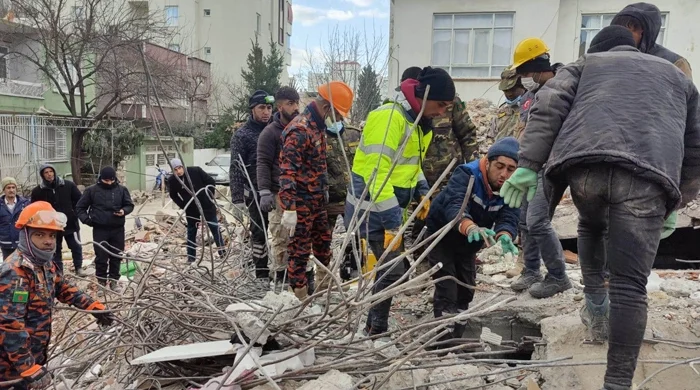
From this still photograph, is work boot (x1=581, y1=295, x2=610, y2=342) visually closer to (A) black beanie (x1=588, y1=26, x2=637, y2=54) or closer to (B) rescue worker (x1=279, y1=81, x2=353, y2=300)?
(A) black beanie (x1=588, y1=26, x2=637, y2=54)

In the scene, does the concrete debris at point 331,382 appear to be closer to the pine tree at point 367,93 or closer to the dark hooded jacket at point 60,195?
the dark hooded jacket at point 60,195

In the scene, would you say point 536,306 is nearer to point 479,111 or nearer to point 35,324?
point 35,324

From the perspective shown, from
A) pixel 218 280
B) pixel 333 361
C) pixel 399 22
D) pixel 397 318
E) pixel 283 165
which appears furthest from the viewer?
pixel 399 22

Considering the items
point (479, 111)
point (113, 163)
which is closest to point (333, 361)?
point (479, 111)

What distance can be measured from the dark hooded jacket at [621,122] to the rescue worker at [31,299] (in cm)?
255

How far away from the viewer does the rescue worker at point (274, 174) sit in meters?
4.45

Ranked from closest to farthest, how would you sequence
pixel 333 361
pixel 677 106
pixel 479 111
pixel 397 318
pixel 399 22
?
pixel 677 106 → pixel 333 361 → pixel 397 318 → pixel 479 111 → pixel 399 22

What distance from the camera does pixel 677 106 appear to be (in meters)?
2.13

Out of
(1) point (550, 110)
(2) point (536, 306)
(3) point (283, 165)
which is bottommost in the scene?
(2) point (536, 306)

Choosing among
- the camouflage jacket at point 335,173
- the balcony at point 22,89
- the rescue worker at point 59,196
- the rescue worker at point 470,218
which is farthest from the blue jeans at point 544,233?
the balcony at point 22,89

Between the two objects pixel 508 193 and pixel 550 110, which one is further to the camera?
pixel 508 193

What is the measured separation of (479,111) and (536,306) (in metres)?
11.4

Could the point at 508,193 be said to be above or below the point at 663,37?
below

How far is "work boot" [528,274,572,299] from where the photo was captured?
12.1 ft
